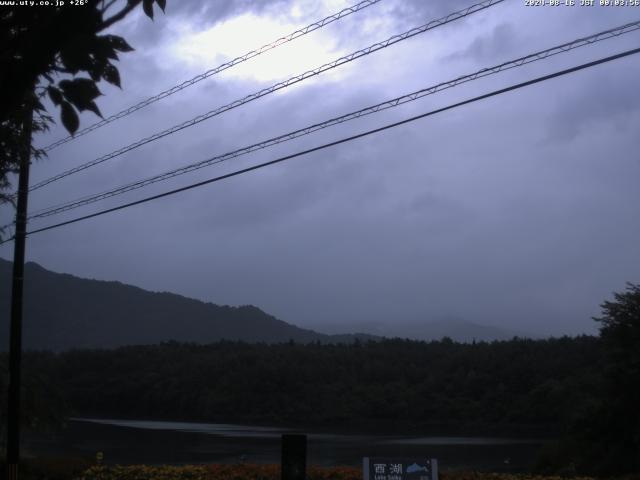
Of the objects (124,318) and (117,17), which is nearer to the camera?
(117,17)

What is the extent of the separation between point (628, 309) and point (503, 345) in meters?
27.8

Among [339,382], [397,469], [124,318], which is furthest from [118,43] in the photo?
[124,318]

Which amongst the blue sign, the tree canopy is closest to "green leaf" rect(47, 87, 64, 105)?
the tree canopy

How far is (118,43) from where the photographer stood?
4.00 metres

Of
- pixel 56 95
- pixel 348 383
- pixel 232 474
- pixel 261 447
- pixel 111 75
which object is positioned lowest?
pixel 261 447

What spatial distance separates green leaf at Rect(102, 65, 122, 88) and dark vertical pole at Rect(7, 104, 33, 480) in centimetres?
972

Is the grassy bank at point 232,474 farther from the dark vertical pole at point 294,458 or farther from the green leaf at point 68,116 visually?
the green leaf at point 68,116

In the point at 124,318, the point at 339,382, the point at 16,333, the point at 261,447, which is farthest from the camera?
the point at 124,318

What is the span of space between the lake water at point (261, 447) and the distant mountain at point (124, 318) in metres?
67.8

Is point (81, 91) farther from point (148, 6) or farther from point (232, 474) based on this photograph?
point (232, 474)

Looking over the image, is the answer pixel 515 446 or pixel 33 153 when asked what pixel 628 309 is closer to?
pixel 515 446

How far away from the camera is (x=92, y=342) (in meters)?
102

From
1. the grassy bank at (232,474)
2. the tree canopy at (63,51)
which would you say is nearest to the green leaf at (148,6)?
the tree canopy at (63,51)

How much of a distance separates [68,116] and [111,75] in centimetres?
36
